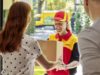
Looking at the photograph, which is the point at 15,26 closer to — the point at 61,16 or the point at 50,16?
the point at 61,16

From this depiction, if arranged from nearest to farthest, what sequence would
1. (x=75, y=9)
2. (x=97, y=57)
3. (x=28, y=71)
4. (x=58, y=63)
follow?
(x=97, y=57), (x=28, y=71), (x=58, y=63), (x=75, y=9)

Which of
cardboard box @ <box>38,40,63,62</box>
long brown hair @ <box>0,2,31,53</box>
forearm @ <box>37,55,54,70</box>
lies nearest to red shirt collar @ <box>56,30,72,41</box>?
cardboard box @ <box>38,40,63,62</box>

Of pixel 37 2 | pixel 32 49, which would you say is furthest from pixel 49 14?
pixel 32 49

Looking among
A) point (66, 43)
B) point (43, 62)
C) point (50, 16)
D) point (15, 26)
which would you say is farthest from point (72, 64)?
point (15, 26)

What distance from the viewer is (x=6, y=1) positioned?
293 cm

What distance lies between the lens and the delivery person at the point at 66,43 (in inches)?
91.4

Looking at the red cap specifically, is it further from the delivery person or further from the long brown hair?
the long brown hair

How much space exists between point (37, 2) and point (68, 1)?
0.36 m

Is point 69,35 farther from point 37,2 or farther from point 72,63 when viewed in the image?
point 37,2

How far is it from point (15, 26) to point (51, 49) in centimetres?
54

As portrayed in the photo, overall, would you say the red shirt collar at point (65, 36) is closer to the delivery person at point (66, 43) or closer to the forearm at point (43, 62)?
the delivery person at point (66, 43)

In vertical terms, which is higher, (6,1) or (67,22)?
(6,1)

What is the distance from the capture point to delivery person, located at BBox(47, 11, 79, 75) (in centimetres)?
232

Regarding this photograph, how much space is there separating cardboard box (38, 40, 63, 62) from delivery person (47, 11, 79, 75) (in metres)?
0.10
